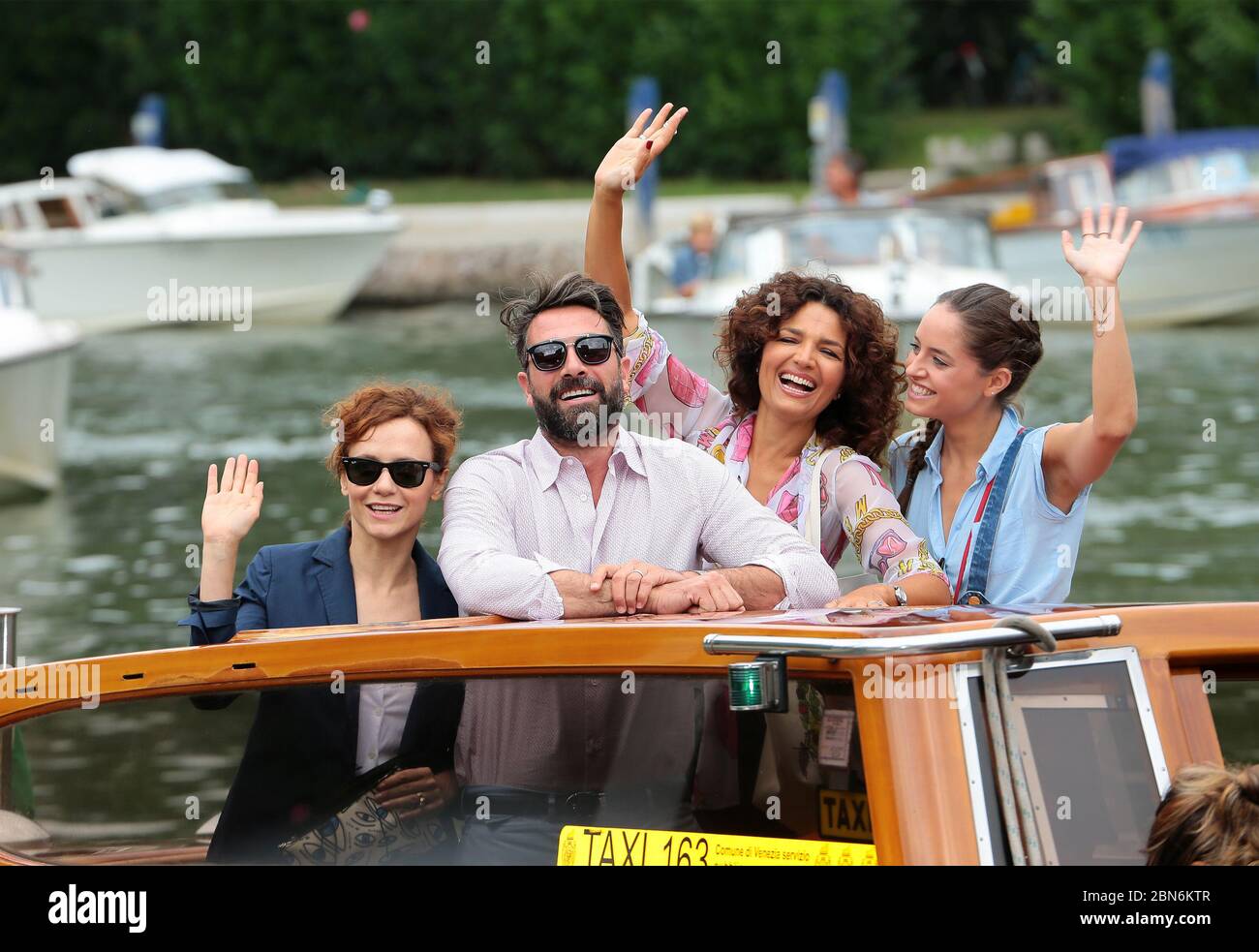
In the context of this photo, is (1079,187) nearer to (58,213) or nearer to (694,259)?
(694,259)

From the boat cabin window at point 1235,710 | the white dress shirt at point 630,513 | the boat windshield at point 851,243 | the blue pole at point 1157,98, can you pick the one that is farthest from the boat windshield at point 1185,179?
the white dress shirt at point 630,513

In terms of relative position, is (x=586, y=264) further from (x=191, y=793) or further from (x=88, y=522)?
(x=88, y=522)

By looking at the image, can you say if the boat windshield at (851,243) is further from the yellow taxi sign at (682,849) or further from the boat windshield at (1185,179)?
the yellow taxi sign at (682,849)

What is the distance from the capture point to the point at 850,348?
14.8ft

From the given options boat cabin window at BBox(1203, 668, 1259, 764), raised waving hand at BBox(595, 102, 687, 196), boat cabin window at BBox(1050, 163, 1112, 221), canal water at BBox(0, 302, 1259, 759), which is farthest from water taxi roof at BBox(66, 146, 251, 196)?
raised waving hand at BBox(595, 102, 687, 196)

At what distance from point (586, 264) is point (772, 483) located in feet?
2.29

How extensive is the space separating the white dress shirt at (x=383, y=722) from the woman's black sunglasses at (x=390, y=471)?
0.75m

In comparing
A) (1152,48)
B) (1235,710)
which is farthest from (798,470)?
(1152,48)

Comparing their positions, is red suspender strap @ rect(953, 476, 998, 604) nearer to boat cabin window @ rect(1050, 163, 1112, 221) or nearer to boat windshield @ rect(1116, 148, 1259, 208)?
boat cabin window @ rect(1050, 163, 1112, 221)

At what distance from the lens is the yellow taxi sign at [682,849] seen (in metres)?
3.22

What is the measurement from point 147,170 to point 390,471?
95.6 ft

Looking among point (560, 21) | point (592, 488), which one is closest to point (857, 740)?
point (592, 488)

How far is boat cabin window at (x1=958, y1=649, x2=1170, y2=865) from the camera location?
3111mm

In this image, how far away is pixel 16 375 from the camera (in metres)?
17.1
